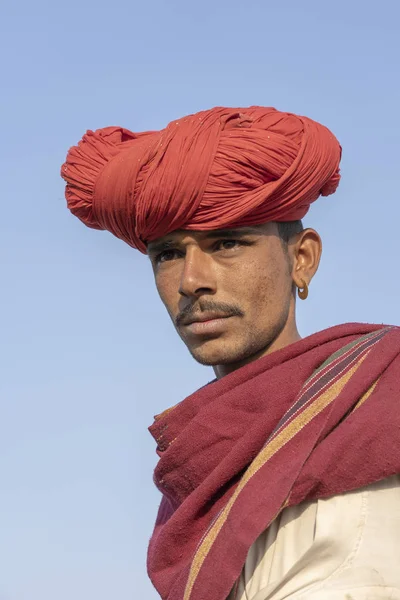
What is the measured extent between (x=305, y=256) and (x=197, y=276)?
476mm

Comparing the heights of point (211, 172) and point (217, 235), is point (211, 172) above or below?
above

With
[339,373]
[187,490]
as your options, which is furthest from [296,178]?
[187,490]

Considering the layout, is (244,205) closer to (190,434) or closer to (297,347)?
(297,347)

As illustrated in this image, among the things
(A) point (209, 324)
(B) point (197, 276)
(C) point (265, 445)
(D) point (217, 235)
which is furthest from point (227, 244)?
(C) point (265, 445)

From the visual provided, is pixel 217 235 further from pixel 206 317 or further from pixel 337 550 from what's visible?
pixel 337 550

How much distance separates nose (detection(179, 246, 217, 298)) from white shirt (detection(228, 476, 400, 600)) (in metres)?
0.79

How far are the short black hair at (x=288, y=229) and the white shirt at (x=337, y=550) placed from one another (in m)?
0.99

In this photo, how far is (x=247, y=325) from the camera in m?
3.60

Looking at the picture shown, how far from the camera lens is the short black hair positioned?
3732 millimetres

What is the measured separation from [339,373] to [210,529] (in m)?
Answer: 0.54

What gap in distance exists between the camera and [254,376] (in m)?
3.46

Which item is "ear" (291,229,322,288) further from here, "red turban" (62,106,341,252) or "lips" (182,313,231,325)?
"lips" (182,313,231,325)

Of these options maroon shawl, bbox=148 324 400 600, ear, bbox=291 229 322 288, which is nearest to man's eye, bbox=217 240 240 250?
ear, bbox=291 229 322 288

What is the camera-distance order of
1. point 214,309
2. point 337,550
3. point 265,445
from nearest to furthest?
point 337,550, point 265,445, point 214,309
